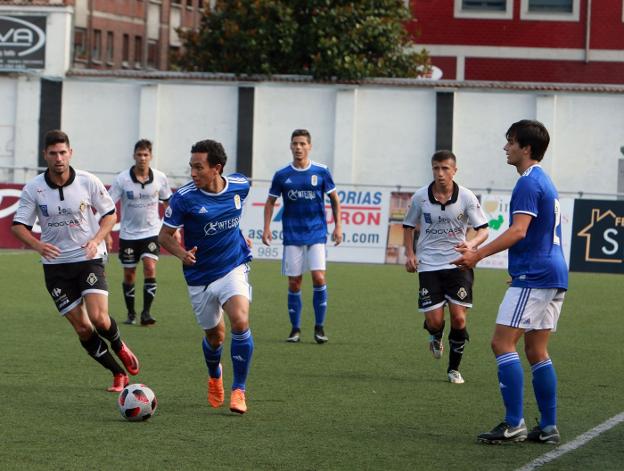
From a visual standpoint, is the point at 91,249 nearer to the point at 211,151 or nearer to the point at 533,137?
the point at 211,151

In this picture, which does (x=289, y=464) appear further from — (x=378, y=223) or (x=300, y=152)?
(x=378, y=223)

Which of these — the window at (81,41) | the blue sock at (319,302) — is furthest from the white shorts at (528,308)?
the window at (81,41)

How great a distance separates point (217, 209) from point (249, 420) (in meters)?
1.53

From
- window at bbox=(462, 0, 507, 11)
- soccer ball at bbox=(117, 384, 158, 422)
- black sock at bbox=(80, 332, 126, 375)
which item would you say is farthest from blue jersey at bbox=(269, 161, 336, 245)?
window at bbox=(462, 0, 507, 11)

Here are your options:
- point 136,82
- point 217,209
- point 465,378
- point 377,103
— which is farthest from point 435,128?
point 217,209

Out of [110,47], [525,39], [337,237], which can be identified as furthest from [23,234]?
[110,47]

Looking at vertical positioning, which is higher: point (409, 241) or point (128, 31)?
point (128, 31)

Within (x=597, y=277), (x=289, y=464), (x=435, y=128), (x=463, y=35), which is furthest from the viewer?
(x=463, y=35)

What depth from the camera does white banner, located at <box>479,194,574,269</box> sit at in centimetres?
2509

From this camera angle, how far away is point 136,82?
113 ft

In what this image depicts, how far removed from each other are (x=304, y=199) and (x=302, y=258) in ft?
2.09

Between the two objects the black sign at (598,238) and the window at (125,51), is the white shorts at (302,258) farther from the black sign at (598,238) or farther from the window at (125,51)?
the window at (125,51)

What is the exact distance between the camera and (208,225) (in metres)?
9.83

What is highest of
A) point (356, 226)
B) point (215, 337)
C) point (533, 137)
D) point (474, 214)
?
point (533, 137)
